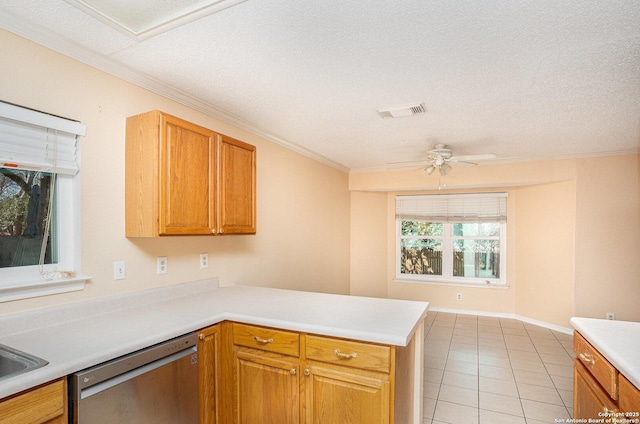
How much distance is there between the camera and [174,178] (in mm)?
2195

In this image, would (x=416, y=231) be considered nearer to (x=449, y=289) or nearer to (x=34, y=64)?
(x=449, y=289)

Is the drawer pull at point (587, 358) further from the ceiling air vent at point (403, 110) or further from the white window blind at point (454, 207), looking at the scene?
the white window blind at point (454, 207)

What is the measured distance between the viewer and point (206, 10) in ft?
5.35

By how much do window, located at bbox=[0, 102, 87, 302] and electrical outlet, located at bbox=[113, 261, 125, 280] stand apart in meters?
0.21

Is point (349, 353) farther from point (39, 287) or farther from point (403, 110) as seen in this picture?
point (403, 110)

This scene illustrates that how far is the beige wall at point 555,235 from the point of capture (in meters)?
4.39

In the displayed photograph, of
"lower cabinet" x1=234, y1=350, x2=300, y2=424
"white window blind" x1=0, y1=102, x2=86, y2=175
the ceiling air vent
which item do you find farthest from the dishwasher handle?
the ceiling air vent

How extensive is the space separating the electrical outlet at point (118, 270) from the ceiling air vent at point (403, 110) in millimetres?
2263

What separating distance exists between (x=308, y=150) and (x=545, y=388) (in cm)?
343

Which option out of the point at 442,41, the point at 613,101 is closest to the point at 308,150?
the point at 442,41

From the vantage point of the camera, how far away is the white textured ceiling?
5.43 ft

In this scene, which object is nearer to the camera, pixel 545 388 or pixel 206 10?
pixel 206 10

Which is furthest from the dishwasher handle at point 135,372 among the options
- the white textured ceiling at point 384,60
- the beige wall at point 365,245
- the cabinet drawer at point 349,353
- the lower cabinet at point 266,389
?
the beige wall at point 365,245

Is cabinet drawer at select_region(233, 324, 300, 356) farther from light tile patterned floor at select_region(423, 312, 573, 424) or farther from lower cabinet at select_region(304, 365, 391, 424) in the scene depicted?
light tile patterned floor at select_region(423, 312, 573, 424)
